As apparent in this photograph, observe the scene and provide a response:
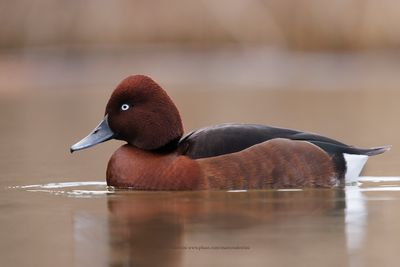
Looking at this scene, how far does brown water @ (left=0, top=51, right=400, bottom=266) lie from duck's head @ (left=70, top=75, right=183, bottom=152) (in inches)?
13.5

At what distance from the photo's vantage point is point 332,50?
16.7 meters

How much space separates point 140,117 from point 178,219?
1.38 metres

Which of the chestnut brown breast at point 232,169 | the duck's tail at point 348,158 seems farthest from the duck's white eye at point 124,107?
the duck's tail at point 348,158

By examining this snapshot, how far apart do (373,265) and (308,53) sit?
40.9 feet

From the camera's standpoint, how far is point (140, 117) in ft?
24.1

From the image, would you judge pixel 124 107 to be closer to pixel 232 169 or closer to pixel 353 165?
pixel 232 169

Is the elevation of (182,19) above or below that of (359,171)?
above

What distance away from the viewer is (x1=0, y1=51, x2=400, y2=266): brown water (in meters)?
5.08

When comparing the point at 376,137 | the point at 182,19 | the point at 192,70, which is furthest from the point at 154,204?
the point at 192,70

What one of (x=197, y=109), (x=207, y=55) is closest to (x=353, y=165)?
(x=197, y=109)

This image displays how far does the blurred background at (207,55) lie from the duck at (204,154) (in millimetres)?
5534

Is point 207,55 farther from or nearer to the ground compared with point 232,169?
farther from the ground

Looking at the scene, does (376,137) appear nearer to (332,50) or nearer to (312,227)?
(312,227)

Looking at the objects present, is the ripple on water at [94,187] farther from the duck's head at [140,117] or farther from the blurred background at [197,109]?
the duck's head at [140,117]
